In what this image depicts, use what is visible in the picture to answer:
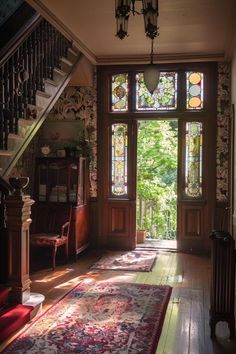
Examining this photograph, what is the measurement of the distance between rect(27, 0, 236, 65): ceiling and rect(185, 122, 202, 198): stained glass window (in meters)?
1.18

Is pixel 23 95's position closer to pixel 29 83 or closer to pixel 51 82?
pixel 29 83

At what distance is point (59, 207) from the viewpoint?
21.7 feet

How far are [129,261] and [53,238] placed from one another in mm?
1316

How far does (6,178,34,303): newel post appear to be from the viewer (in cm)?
405

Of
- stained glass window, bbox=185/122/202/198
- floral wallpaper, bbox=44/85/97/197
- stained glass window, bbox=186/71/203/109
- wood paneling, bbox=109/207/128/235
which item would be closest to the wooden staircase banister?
floral wallpaper, bbox=44/85/97/197

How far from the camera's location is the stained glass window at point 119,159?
745 cm

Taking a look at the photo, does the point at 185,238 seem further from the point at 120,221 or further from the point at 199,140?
the point at 199,140

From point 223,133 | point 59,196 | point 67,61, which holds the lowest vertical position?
point 59,196

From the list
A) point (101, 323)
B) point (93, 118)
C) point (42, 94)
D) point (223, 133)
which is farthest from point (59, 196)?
point (101, 323)

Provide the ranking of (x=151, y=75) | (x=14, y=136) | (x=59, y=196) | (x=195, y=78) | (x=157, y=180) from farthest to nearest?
(x=157, y=180)
(x=195, y=78)
(x=59, y=196)
(x=14, y=136)
(x=151, y=75)

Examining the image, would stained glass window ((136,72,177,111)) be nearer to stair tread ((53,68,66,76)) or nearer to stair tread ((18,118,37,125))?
stair tread ((53,68,66,76))

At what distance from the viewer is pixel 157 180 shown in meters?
9.02

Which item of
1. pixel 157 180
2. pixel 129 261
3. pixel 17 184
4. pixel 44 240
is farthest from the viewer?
pixel 157 180

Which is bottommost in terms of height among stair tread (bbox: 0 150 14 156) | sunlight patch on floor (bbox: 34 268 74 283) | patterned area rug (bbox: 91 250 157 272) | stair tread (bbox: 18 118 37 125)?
sunlight patch on floor (bbox: 34 268 74 283)
